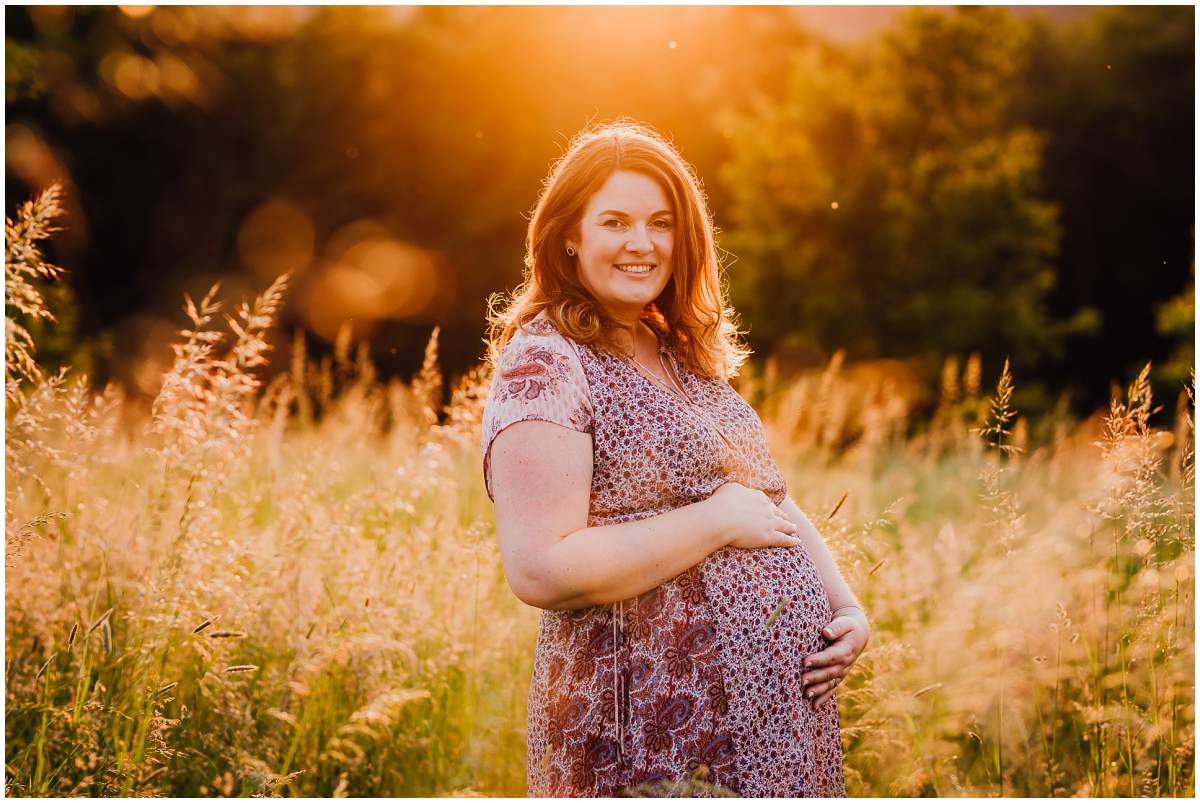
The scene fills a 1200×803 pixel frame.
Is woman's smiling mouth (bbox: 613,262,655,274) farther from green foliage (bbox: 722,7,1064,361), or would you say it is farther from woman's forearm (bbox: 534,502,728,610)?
green foliage (bbox: 722,7,1064,361)

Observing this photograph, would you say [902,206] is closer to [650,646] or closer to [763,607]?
[763,607]

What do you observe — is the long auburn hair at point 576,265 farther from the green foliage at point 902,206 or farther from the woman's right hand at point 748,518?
the green foliage at point 902,206

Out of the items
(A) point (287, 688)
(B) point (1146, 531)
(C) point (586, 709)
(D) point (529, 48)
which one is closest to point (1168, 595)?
(B) point (1146, 531)

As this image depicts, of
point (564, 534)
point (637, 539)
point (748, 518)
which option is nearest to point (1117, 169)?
point (748, 518)

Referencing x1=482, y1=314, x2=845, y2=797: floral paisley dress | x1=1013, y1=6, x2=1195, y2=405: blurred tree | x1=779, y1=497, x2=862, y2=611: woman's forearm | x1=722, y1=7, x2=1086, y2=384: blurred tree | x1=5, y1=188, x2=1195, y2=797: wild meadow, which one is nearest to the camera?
x1=482, y1=314, x2=845, y2=797: floral paisley dress

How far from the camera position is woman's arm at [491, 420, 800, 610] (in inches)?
69.2

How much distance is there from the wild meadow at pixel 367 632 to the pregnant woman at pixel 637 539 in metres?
0.51

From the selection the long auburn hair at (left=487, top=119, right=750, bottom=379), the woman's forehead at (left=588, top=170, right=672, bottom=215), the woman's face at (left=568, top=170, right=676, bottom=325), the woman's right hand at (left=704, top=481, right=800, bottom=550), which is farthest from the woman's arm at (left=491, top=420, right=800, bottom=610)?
the woman's forehead at (left=588, top=170, right=672, bottom=215)

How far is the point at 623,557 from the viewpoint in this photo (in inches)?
70.2

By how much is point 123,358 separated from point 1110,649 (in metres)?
17.3

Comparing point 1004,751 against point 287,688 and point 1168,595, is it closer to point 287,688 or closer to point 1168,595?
point 1168,595

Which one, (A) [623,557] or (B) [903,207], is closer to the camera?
(A) [623,557]

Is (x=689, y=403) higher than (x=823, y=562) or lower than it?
higher

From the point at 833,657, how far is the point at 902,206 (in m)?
10.7
